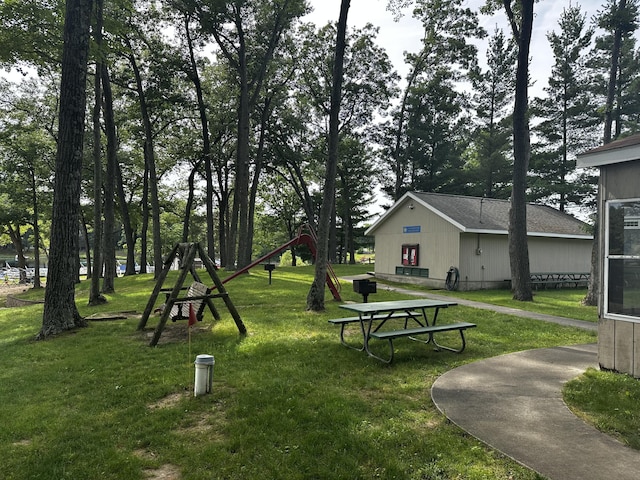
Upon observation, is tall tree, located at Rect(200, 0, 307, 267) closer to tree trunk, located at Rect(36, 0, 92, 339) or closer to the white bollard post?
tree trunk, located at Rect(36, 0, 92, 339)

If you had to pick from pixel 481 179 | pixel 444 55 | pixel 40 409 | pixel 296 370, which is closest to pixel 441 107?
pixel 444 55

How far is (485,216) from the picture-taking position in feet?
63.2

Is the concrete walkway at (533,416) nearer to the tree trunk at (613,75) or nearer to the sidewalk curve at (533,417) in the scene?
the sidewalk curve at (533,417)

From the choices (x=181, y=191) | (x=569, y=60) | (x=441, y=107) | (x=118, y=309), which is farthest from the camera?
(x=181, y=191)

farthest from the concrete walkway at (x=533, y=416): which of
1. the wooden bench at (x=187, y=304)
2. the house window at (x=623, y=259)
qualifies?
the wooden bench at (x=187, y=304)

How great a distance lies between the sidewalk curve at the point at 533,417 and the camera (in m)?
3.02

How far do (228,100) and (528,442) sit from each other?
24370 mm

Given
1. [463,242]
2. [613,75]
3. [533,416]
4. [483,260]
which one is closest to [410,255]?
[463,242]

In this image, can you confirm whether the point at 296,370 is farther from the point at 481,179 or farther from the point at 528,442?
the point at 481,179

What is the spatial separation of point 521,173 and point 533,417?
11.9 metres

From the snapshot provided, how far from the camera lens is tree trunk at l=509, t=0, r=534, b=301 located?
1382cm

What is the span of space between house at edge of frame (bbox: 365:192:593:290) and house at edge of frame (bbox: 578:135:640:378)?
1132cm

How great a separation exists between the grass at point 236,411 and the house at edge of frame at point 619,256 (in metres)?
1.72

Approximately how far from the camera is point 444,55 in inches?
1080
